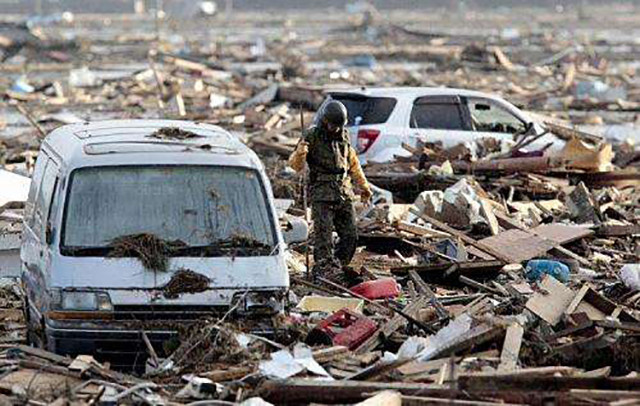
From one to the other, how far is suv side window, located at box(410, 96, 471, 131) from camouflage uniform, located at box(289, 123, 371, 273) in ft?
25.1

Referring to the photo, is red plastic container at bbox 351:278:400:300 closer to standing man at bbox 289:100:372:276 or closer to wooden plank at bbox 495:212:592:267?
standing man at bbox 289:100:372:276

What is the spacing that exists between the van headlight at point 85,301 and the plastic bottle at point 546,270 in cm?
485

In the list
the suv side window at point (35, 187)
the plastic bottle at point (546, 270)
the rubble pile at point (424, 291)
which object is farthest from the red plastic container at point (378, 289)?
the suv side window at point (35, 187)

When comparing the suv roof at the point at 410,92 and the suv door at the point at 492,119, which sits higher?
the suv roof at the point at 410,92

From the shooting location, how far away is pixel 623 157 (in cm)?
2489

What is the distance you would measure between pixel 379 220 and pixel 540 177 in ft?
14.3

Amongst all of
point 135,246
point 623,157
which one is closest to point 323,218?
point 135,246

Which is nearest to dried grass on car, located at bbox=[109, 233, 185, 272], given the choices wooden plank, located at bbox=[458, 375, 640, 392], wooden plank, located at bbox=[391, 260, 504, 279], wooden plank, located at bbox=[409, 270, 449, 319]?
wooden plank, located at bbox=[409, 270, 449, 319]

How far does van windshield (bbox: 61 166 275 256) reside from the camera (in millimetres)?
11609

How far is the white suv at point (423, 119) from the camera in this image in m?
22.2

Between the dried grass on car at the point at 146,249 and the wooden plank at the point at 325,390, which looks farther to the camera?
the dried grass on car at the point at 146,249

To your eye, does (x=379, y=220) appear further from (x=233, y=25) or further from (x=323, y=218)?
(x=233, y=25)

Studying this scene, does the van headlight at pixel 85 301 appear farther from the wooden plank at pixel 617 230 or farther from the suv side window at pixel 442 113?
the suv side window at pixel 442 113

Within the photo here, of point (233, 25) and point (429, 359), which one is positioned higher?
point (429, 359)
